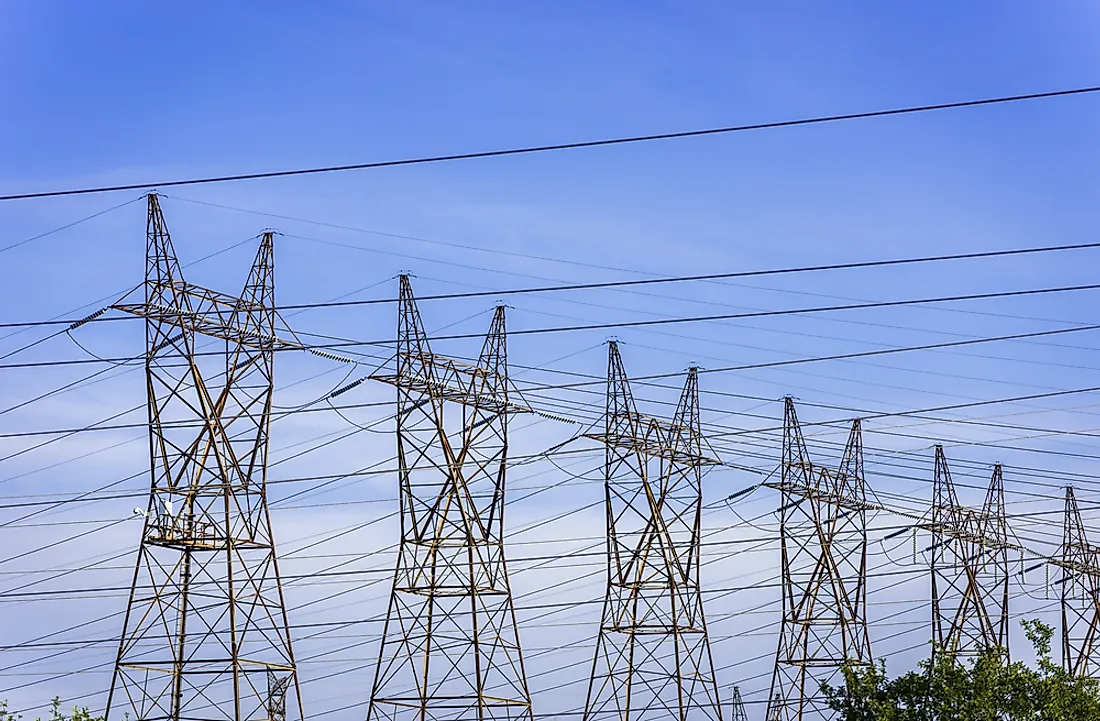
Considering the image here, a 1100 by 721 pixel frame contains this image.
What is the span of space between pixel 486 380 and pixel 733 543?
1673 cm

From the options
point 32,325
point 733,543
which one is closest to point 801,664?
point 733,543

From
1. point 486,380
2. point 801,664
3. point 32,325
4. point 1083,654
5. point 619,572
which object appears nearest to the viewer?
point 32,325

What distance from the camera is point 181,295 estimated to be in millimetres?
42062

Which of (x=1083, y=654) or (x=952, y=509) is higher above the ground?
(x=952, y=509)

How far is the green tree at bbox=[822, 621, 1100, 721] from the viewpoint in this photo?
132ft

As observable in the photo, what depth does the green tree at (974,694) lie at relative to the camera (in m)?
40.4

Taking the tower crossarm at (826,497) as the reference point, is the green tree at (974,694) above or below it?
below

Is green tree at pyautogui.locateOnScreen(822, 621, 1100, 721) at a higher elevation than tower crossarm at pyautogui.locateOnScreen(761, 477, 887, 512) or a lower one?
lower

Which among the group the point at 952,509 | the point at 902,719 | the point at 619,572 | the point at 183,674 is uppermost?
the point at 952,509

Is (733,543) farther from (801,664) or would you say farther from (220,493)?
(220,493)

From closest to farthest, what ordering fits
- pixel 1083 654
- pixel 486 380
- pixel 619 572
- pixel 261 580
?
pixel 261 580 < pixel 486 380 < pixel 619 572 < pixel 1083 654

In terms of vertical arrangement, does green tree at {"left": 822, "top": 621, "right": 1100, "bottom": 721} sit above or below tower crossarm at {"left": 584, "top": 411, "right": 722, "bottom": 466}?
below

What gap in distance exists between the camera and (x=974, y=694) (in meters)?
40.6

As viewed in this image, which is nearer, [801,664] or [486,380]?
[486,380]
